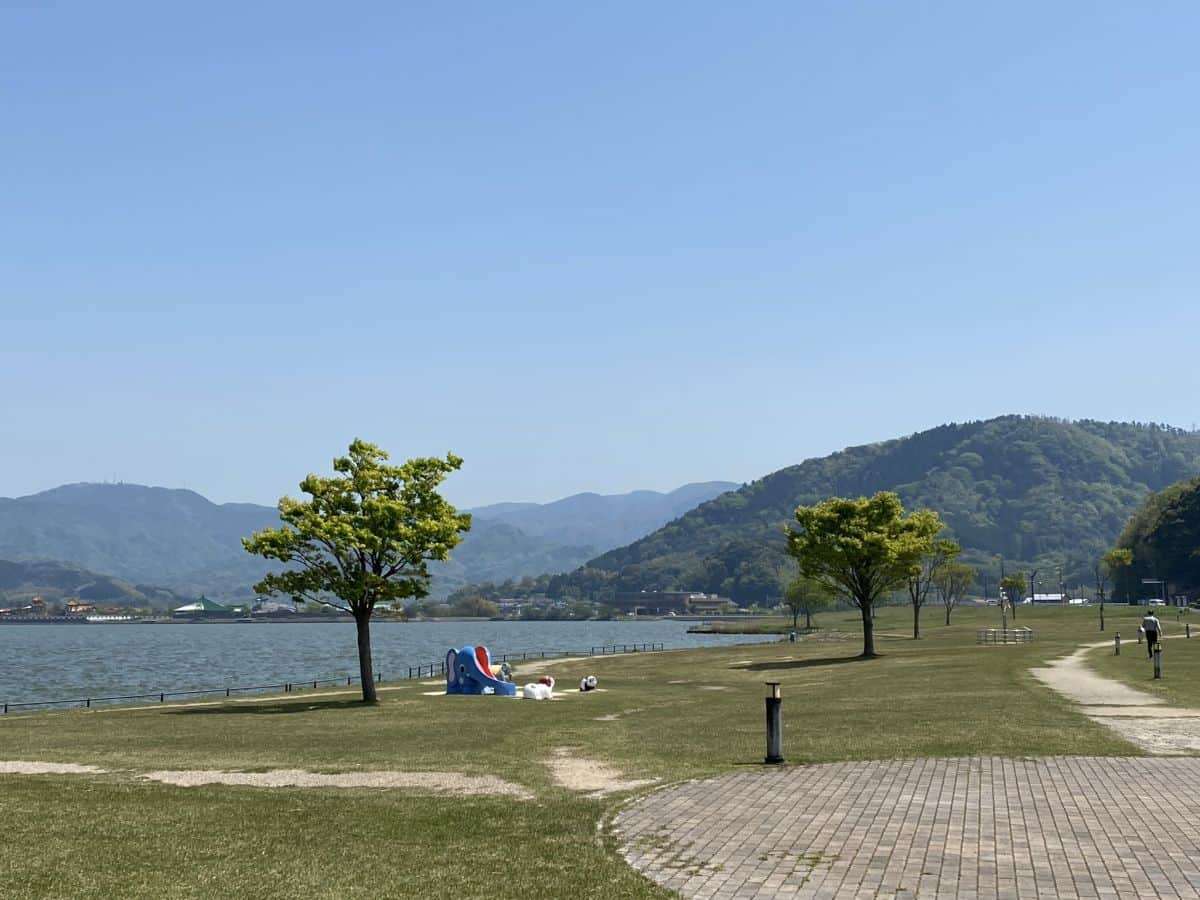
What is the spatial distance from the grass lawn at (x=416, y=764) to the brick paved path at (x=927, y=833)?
1089 millimetres

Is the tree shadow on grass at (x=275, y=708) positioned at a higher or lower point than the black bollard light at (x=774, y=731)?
lower

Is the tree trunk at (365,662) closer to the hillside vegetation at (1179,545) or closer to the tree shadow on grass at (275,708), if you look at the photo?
the tree shadow on grass at (275,708)

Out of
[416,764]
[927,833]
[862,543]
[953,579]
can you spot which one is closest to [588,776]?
[416,764]

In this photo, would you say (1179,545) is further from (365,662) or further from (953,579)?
(365,662)

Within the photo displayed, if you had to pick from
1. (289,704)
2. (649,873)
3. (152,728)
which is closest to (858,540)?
(289,704)

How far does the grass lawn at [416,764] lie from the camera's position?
13.4 metres

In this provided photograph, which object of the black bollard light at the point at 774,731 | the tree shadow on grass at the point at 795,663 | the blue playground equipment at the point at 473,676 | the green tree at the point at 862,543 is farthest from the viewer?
the green tree at the point at 862,543

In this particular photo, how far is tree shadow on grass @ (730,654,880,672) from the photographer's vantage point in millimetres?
68250

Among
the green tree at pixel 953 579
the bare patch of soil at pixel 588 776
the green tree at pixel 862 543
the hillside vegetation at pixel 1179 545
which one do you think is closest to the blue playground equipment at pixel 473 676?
the bare patch of soil at pixel 588 776

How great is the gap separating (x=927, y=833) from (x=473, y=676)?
126 feet

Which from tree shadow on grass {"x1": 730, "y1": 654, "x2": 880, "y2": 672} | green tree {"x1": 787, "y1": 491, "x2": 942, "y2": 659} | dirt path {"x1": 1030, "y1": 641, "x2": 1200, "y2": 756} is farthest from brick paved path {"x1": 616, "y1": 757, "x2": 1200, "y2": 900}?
green tree {"x1": 787, "y1": 491, "x2": 942, "y2": 659}

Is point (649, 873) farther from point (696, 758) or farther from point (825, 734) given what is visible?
point (825, 734)

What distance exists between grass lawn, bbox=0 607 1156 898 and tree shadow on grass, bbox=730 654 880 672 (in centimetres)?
1637

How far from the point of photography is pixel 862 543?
2852 inches
